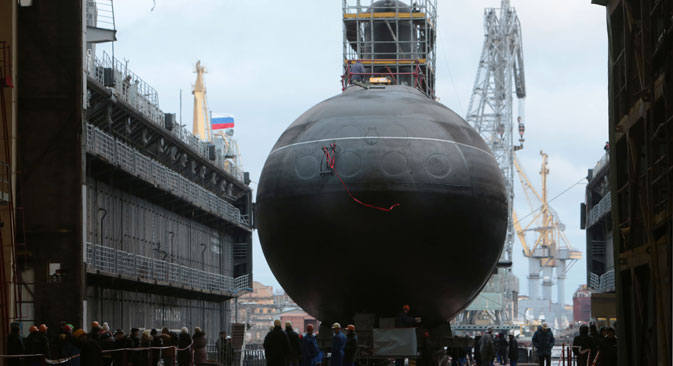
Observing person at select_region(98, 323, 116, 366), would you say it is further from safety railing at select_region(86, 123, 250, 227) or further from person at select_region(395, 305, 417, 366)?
safety railing at select_region(86, 123, 250, 227)

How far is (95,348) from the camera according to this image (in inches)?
729

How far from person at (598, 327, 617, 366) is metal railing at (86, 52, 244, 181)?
1955 cm

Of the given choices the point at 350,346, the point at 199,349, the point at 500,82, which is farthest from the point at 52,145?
the point at 500,82

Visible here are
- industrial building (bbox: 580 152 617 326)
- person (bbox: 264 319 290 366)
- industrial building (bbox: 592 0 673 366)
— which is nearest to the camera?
industrial building (bbox: 592 0 673 366)

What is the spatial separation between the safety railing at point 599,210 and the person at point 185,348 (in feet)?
114

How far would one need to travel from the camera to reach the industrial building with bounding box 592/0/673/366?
16781mm

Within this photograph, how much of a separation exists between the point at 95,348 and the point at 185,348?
209 inches

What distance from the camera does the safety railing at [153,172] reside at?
37.9 meters

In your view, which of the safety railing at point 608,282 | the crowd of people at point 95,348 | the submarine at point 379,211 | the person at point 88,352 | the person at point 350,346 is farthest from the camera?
the safety railing at point 608,282

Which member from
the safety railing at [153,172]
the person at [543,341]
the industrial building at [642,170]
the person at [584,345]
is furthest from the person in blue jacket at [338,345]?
the safety railing at [153,172]

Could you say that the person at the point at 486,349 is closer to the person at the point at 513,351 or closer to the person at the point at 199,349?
the person at the point at 513,351

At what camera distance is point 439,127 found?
70.8ft

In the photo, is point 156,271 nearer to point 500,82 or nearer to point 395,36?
point 395,36

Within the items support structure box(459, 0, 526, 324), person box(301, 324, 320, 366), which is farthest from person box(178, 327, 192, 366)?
support structure box(459, 0, 526, 324)
